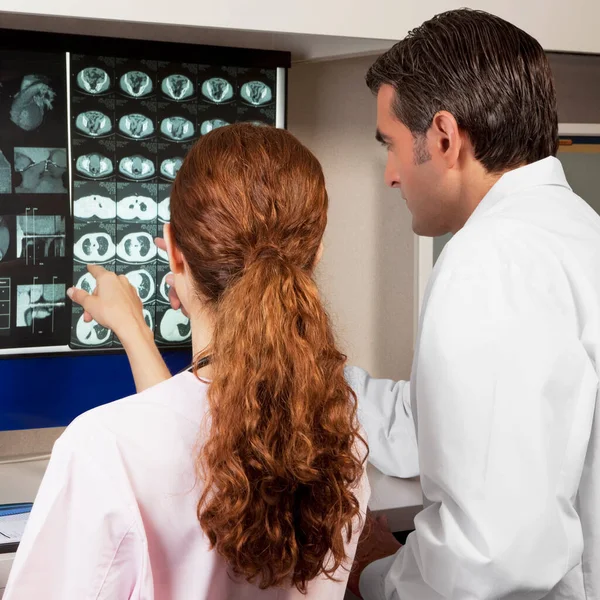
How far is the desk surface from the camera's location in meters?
1.47

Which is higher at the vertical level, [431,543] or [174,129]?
[174,129]

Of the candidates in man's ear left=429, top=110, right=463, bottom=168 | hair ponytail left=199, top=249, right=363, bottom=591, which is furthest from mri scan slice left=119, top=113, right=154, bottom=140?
hair ponytail left=199, top=249, right=363, bottom=591

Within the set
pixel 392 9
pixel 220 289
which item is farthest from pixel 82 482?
pixel 392 9

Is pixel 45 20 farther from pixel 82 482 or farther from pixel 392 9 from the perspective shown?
pixel 82 482

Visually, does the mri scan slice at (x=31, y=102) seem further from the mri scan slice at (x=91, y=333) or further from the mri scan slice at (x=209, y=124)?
the mri scan slice at (x=91, y=333)

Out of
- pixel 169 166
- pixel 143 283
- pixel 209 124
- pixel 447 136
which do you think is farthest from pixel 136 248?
pixel 447 136

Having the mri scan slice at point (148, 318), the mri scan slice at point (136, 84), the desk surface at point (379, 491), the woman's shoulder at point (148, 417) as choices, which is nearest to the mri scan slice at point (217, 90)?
the mri scan slice at point (136, 84)

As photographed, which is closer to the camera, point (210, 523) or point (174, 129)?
point (210, 523)

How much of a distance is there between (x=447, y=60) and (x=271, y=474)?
2.33 ft

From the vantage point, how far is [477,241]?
38.9 inches

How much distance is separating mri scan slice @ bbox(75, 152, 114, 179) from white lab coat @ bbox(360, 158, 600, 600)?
0.86 metres

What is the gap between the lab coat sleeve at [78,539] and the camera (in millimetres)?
739

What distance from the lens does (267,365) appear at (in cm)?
79

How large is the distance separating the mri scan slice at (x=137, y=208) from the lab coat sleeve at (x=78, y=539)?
945mm
